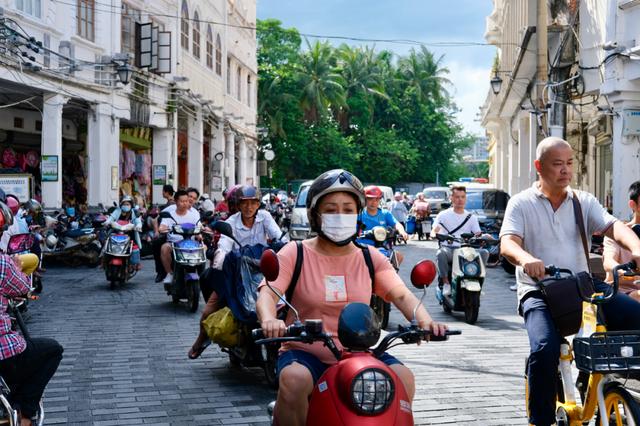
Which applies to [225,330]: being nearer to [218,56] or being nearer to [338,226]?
[338,226]

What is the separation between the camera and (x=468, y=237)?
10.6 meters

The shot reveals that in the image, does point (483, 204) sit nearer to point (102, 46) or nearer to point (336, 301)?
point (102, 46)

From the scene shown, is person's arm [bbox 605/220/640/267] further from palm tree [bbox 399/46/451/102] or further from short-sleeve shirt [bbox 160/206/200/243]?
palm tree [bbox 399/46/451/102]

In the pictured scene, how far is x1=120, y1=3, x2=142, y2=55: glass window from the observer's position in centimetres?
2508

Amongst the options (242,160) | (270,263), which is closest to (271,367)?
(270,263)

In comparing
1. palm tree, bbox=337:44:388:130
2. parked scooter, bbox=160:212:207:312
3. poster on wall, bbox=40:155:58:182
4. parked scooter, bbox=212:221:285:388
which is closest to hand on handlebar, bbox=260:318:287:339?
parked scooter, bbox=212:221:285:388

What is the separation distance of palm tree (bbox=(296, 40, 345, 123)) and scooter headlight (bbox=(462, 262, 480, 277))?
43372 mm

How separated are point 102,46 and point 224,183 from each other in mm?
15791

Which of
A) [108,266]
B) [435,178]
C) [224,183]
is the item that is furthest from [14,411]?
Result: [435,178]

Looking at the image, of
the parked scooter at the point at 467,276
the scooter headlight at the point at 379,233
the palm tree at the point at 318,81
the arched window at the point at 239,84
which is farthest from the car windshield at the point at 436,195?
the scooter headlight at the point at 379,233

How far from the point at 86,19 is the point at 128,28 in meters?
3.15

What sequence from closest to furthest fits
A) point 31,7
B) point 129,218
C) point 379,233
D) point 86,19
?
point 379,233 < point 129,218 < point 31,7 < point 86,19

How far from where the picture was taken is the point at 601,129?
2391 centimetres

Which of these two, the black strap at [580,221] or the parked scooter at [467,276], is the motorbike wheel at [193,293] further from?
the black strap at [580,221]
